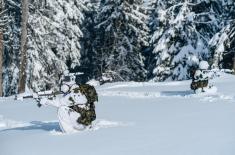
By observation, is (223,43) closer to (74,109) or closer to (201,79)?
(201,79)

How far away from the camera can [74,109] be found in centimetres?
1155

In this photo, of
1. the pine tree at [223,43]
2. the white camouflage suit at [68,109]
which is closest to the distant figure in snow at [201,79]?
the white camouflage suit at [68,109]

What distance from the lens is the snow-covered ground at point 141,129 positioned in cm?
873

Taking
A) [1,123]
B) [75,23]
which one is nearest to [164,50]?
[75,23]

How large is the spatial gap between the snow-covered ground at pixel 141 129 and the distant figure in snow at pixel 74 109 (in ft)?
0.82

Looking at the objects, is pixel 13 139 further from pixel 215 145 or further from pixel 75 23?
pixel 75 23

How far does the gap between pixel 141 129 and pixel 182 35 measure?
79.3 ft

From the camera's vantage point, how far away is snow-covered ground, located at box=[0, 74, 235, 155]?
873 cm

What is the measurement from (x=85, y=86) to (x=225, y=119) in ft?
10.0

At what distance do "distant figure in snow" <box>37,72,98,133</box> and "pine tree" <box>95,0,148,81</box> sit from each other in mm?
24065

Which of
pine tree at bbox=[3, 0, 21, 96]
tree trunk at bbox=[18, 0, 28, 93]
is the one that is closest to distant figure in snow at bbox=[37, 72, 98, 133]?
tree trunk at bbox=[18, 0, 28, 93]

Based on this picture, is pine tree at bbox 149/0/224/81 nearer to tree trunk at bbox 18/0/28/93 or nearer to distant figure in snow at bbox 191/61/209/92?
tree trunk at bbox 18/0/28/93

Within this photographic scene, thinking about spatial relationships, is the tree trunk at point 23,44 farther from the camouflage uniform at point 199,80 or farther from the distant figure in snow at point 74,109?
the distant figure in snow at point 74,109

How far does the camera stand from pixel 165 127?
34.5 ft
